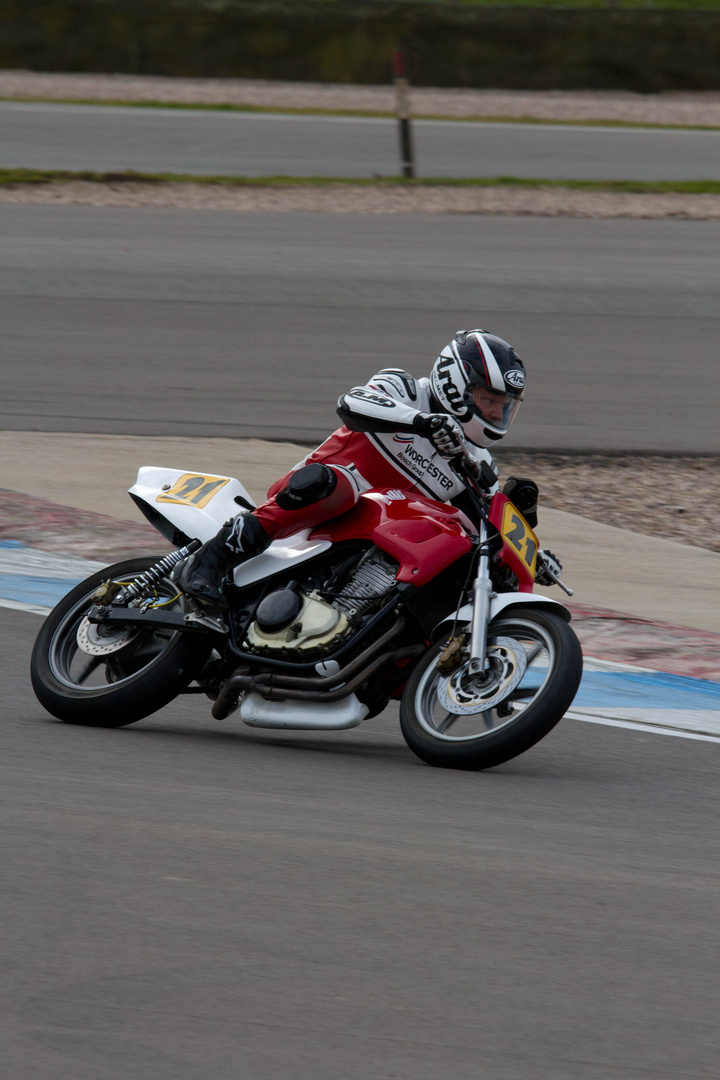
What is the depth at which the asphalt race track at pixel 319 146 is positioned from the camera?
1133 inches

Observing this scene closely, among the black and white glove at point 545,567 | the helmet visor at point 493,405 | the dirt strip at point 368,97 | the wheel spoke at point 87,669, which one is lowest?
the dirt strip at point 368,97

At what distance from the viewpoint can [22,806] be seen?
Result: 5391mm

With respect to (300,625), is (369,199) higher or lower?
lower

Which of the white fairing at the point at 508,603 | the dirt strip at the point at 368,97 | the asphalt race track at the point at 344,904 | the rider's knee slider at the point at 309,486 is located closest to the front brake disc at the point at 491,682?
the white fairing at the point at 508,603

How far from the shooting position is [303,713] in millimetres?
6289

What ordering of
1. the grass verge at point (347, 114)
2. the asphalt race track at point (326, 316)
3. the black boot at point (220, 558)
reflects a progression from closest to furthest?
the black boot at point (220, 558) → the asphalt race track at point (326, 316) → the grass verge at point (347, 114)

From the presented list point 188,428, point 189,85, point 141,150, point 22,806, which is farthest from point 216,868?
point 189,85

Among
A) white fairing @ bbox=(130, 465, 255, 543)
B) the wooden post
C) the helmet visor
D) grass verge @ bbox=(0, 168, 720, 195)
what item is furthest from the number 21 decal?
the wooden post

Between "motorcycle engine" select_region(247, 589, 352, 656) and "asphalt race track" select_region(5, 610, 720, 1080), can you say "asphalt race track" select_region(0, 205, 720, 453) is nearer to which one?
"motorcycle engine" select_region(247, 589, 352, 656)

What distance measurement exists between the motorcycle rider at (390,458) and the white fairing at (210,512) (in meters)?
0.05

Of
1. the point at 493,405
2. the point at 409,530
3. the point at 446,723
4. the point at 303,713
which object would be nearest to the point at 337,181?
the point at 493,405

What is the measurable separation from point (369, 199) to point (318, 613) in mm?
19778

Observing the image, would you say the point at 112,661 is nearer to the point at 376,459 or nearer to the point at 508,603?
the point at 376,459

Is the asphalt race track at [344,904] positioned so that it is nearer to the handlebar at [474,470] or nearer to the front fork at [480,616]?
the front fork at [480,616]
